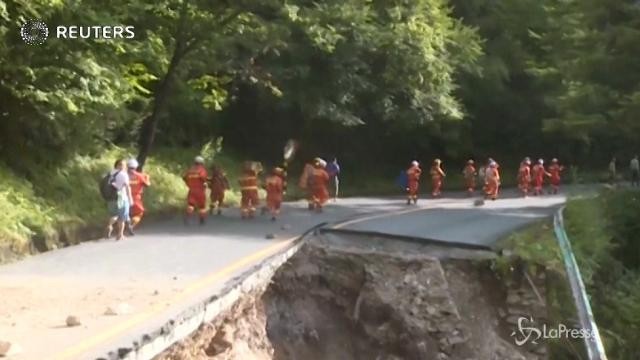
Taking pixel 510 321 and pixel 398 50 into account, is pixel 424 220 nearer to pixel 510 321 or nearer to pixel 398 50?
pixel 510 321

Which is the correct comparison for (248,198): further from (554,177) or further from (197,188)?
(554,177)

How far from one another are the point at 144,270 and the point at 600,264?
32.5 ft

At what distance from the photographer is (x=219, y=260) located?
13.2m

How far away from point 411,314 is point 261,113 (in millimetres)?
23458

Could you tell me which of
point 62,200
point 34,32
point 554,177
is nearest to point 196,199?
point 62,200

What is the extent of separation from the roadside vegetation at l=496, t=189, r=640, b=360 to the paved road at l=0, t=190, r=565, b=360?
116cm

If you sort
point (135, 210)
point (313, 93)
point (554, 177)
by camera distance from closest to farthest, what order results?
point (135, 210) → point (313, 93) → point (554, 177)

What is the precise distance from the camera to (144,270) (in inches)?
477

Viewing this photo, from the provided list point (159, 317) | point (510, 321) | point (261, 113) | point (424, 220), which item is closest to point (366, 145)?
point (261, 113)

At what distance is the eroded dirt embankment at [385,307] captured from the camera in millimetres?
13961

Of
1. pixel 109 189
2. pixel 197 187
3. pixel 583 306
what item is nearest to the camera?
pixel 583 306

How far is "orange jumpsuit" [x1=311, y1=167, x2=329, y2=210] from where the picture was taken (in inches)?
898

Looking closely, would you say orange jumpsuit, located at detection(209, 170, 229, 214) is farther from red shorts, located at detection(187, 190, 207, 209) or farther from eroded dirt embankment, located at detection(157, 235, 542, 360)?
eroded dirt embankment, located at detection(157, 235, 542, 360)

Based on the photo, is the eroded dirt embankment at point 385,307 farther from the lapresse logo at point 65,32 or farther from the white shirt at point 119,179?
the lapresse logo at point 65,32
